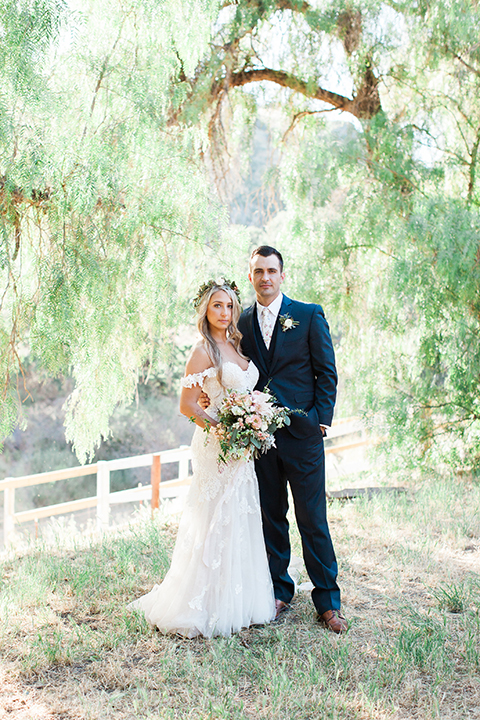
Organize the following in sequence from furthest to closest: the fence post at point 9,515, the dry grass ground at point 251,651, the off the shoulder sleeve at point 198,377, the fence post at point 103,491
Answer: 1. the fence post at point 103,491
2. the fence post at point 9,515
3. the off the shoulder sleeve at point 198,377
4. the dry grass ground at point 251,651

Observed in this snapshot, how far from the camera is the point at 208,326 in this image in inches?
121

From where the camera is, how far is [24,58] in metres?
2.66

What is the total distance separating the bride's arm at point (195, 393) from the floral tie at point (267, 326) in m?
0.33

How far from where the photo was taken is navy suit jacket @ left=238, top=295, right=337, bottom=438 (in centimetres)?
297

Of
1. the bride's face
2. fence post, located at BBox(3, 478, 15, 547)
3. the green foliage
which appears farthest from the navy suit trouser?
fence post, located at BBox(3, 478, 15, 547)

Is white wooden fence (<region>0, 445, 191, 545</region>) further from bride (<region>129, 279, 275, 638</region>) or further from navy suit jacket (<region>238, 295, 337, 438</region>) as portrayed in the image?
navy suit jacket (<region>238, 295, 337, 438</region>)

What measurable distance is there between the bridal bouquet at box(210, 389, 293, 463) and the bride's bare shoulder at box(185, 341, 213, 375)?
8.2 inches

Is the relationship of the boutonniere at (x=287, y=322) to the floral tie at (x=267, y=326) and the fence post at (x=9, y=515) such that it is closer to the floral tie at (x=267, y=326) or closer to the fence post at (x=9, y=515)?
the floral tie at (x=267, y=326)

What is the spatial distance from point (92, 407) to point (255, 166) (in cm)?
1793

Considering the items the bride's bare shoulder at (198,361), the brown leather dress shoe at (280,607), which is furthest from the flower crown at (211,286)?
the brown leather dress shoe at (280,607)

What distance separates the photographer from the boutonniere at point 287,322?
9.89ft

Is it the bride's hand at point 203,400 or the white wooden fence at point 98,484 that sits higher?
the bride's hand at point 203,400

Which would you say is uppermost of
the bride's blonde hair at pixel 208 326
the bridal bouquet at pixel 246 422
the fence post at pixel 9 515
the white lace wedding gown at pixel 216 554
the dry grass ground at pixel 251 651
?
the bride's blonde hair at pixel 208 326

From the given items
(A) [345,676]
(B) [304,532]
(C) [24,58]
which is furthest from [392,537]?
(C) [24,58]
